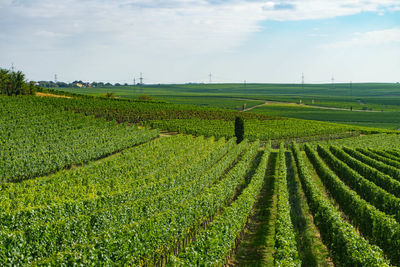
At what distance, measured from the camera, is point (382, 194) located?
2750cm

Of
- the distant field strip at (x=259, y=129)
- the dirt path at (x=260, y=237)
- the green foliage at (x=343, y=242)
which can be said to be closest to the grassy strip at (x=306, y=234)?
the green foliage at (x=343, y=242)

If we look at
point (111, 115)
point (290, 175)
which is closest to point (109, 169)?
point (290, 175)

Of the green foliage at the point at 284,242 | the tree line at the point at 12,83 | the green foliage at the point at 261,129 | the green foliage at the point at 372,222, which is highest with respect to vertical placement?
the tree line at the point at 12,83

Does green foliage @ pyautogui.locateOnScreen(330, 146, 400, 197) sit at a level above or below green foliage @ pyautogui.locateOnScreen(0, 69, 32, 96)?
below

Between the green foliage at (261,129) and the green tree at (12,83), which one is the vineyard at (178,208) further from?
the green tree at (12,83)

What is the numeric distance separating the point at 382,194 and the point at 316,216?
7862 mm

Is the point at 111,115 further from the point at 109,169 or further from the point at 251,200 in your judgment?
the point at 251,200

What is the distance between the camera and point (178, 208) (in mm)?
21391

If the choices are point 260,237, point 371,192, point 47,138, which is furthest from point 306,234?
point 47,138

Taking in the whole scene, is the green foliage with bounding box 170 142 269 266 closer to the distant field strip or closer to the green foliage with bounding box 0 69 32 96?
the distant field strip

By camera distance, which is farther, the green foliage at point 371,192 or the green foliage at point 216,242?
the green foliage at point 371,192

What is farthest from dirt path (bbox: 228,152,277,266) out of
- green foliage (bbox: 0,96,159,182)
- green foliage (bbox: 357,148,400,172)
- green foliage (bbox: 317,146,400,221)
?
green foliage (bbox: 0,96,159,182)

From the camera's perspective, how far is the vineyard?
1634 centimetres

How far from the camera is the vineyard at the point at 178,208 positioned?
53.6 ft
